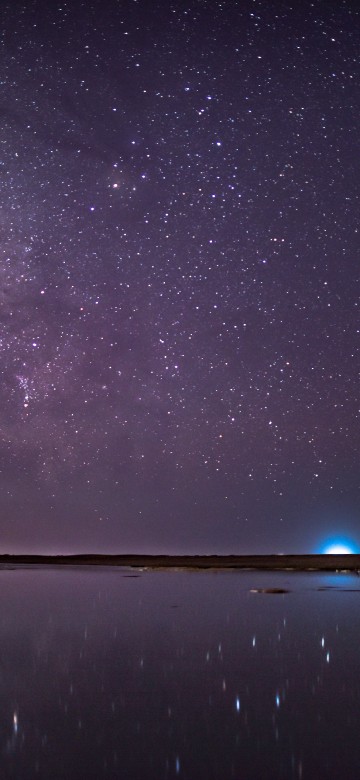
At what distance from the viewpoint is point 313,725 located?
791 cm

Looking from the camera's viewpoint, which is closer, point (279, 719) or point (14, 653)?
point (279, 719)

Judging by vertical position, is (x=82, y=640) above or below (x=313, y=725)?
below

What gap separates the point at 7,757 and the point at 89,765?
82 cm

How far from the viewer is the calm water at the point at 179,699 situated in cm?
670

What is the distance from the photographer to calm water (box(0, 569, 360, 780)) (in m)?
6.70

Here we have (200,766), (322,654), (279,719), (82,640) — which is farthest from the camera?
(82,640)

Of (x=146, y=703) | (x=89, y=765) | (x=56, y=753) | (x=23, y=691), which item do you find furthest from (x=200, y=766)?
(x=23, y=691)

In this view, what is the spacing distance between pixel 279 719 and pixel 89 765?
2.60 m

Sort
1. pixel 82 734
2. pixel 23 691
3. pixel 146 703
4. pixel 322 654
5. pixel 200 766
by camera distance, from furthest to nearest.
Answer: pixel 322 654, pixel 23 691, pixel 146 703, pixel 82 734, pixel 200 766

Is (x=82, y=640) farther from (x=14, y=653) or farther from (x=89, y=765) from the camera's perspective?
(x=89, y=765)

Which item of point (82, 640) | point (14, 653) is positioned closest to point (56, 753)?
point (14, 653)

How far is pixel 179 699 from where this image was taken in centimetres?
932

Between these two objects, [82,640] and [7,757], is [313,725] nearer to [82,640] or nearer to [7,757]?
[7,757]

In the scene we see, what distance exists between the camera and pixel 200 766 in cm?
659
